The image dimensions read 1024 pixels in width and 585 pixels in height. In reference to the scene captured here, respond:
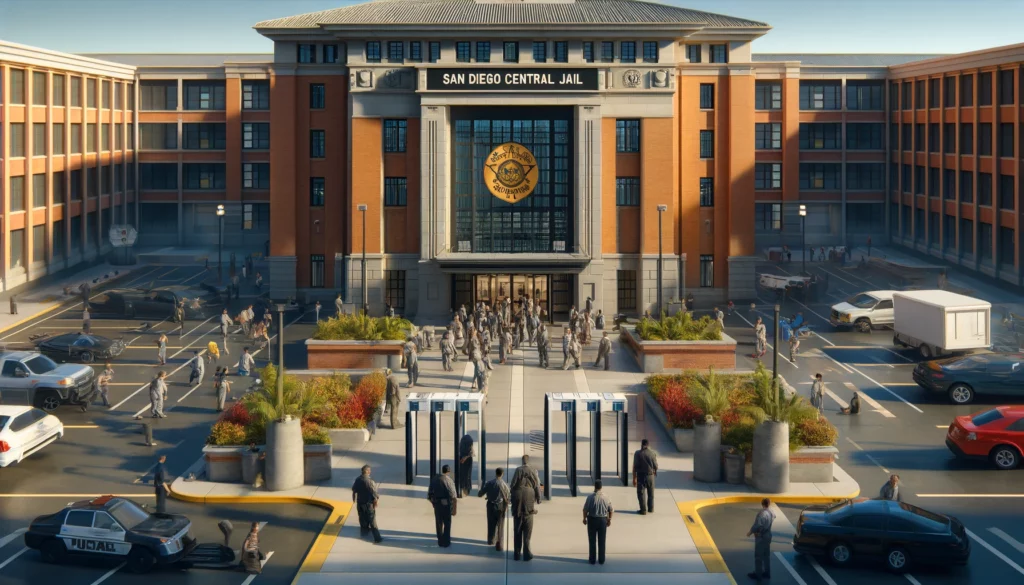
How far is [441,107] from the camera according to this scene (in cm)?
5978

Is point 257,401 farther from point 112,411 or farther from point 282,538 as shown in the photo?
point 112,411

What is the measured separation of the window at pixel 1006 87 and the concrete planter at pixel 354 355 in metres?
41.1

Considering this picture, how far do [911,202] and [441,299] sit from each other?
42.0 metres

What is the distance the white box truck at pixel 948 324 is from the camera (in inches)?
1902

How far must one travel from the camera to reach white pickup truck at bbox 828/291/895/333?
58.0 metres

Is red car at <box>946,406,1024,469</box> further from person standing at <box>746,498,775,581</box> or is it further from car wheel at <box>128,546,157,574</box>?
car wheel at <box>128,546,157,574</box>

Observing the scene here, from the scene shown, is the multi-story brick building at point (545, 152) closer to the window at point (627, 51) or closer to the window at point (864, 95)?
the window at point (627, 51)

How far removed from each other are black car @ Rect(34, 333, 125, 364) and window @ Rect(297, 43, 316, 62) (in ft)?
70.8

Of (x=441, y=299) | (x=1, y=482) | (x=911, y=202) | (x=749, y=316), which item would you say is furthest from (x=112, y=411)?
(x=911, y=202)

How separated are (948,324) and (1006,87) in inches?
1031

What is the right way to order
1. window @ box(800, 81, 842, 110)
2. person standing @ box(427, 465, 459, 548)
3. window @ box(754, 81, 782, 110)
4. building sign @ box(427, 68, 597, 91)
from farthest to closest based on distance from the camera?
1. window @ box(800, 81, 842, 110)
2. window @ box(754, 81, 782, 110)
3. building sign @ box(427, 68, 597, 91)
4. person standing @ box(427, 465, 459, 548)

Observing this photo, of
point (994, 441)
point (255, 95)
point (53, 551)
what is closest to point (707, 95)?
point (994, 441)

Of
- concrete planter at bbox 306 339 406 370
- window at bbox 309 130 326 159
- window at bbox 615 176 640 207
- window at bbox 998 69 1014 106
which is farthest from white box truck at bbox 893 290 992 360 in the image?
window at bbox 309 130 326 159

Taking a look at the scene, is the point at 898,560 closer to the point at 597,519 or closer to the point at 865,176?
the point at 597,519
